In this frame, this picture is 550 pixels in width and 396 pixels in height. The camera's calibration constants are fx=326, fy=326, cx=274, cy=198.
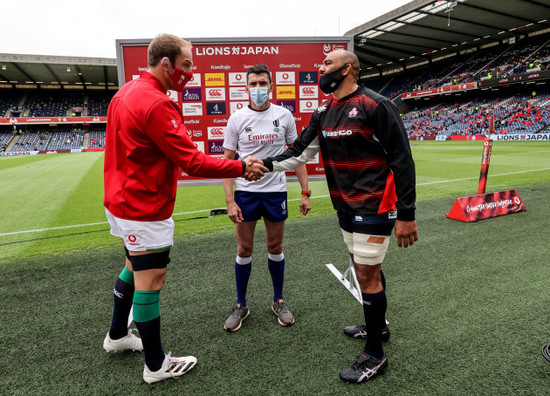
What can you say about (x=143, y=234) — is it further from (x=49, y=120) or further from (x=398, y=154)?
(x=49, y=120)

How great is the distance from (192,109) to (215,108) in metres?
0.36

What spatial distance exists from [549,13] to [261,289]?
1770 inches

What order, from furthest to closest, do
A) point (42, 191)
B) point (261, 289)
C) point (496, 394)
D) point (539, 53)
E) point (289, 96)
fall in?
point (539, 53) → point (42, 191) → point (289, 96) → point (261, 289) → point (496, 394)

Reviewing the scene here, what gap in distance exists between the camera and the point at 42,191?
10875 millimetres

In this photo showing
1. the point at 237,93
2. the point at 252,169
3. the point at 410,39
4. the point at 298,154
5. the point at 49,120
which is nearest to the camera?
the point at 252,169

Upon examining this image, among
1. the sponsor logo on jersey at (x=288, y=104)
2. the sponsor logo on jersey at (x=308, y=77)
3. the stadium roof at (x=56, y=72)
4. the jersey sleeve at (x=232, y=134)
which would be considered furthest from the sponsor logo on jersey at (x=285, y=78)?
the stadium roof at (x=56, y=72)

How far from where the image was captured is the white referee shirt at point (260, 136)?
3.05m

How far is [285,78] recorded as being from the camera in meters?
5.18

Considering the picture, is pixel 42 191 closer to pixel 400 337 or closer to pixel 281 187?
pixel 281 187

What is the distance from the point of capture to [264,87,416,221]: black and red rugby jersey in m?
2.11

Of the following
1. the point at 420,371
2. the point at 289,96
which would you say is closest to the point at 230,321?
the point at 420,371

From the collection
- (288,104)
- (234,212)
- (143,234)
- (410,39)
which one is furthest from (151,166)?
(410,39)

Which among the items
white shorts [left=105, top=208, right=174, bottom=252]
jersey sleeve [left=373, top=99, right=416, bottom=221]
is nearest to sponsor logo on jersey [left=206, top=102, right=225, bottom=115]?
white shorts [left=105, top=208, right=174, bottom=252]

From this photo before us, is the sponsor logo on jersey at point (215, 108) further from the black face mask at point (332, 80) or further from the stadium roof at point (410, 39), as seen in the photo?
the stadium roof at point (410, 39)
